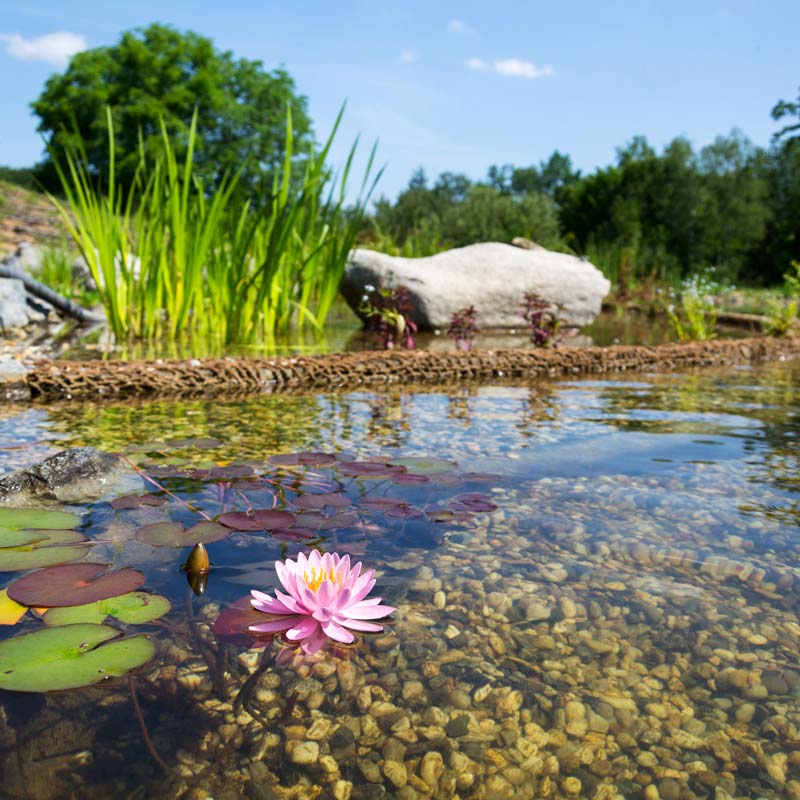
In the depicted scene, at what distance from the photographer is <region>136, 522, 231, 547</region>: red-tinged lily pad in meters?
1.37

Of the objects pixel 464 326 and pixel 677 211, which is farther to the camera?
pixel 677 211

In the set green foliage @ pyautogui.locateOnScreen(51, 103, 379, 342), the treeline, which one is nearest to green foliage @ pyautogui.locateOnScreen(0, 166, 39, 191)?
the treeline

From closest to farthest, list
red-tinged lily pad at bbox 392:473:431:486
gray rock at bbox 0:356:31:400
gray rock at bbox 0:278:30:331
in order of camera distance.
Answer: red-tinged lily pad at bbox 392:473:431:486 → gray rock at bbox 0:356:31:400 → gray rock at bbox 0:278:30:331

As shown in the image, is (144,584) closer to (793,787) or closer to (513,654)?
(513,654)

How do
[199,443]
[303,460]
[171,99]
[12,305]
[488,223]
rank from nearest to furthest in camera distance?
[303,460] < [199,443] < [12,305] < [488,223] < [171,99]

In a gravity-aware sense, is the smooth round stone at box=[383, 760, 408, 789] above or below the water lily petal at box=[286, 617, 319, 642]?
below

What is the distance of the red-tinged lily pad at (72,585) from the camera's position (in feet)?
3.68

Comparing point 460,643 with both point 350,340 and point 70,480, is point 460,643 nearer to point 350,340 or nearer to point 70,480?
point 70,480

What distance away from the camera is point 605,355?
491 cm

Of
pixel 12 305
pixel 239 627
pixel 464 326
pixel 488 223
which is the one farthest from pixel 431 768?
pixel 488 223

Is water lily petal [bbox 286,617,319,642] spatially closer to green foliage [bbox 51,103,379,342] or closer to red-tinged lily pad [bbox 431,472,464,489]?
red-tinged lily pad [bbox 431,472,464,489]

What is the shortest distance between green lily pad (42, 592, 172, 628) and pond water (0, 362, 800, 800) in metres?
0.02

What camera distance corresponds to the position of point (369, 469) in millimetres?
1887

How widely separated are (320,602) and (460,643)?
249 mm
